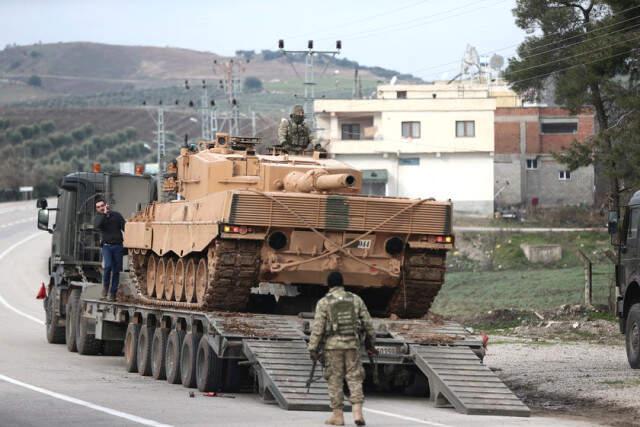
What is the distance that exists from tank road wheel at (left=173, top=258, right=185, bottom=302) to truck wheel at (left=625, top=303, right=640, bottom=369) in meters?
7.20

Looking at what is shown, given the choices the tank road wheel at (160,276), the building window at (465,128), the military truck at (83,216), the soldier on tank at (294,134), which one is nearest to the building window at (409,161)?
the building window at (465,128)

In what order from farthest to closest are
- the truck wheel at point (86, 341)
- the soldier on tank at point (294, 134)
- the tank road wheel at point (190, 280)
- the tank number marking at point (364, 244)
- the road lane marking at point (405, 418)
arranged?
the truck wheel at point (86, 341), the soldier on tank at point (294, 134), the tank road wheel at point (190, 280), the tank number marking at point (364, 244), the road lane marking at point (405, 418)

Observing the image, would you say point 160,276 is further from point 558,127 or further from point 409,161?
point 558,127

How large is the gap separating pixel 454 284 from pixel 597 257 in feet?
21.1

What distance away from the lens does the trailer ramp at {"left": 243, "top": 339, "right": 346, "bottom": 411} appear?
17125mm

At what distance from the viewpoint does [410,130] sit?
82500 millimetres

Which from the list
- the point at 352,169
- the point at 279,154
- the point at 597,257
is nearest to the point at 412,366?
the point at 352,169

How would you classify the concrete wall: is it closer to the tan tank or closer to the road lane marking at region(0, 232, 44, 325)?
the road lane marking at region(0, 232, 44, 325)

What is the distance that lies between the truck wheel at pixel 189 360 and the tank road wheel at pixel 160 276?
3.23m

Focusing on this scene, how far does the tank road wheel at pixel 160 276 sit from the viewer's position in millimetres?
23692

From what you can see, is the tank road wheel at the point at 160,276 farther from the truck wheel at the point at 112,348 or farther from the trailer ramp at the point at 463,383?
the trailer ramp at the point at 463,383

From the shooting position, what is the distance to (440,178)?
269ft

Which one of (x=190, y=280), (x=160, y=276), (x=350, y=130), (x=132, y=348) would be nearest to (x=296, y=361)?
(x=190, y=280)

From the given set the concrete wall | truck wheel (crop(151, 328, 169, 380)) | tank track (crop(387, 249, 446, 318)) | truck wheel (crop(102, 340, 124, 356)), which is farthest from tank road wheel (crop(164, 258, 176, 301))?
the concrete wall
